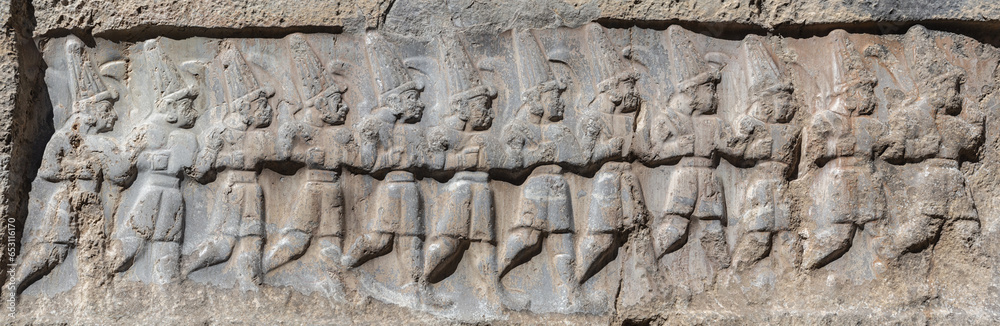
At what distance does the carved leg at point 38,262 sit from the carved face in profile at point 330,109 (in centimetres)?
148

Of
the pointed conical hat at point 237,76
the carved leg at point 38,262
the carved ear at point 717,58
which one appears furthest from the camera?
the carved ear at point 717,58

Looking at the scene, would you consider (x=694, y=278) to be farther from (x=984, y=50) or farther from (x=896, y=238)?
(x=984, y=50)

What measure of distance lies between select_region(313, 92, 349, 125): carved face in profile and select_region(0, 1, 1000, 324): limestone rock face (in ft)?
0.04

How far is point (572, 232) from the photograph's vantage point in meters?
4.13

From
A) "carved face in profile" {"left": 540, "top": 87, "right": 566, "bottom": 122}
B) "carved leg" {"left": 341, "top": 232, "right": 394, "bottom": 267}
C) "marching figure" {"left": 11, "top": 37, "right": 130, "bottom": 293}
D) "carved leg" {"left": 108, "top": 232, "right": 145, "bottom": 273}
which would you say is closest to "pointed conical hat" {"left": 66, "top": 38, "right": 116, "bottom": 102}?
"marching figure" {"left": 11, "top": 37, "right": 130, "bottom": 293}

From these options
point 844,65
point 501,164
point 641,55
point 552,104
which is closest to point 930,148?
point 844,65

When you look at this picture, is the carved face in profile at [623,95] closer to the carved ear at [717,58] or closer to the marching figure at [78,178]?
the carved ear at [717,58]

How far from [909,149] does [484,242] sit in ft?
7.58

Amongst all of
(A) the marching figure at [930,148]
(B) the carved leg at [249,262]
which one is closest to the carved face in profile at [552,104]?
(B) the carved leg at [249,262]

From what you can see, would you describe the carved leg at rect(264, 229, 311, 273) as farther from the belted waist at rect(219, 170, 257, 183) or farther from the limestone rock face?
the belted waist at rect(219, 170, 257, 183)

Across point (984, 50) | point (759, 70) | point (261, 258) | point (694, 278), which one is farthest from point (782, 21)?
point (261, 258)

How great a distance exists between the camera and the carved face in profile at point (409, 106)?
13.4 feet

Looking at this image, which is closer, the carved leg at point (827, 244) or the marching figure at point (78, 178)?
the marching figure at point (78, 178)

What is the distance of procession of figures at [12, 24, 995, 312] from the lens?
4.07 meters
